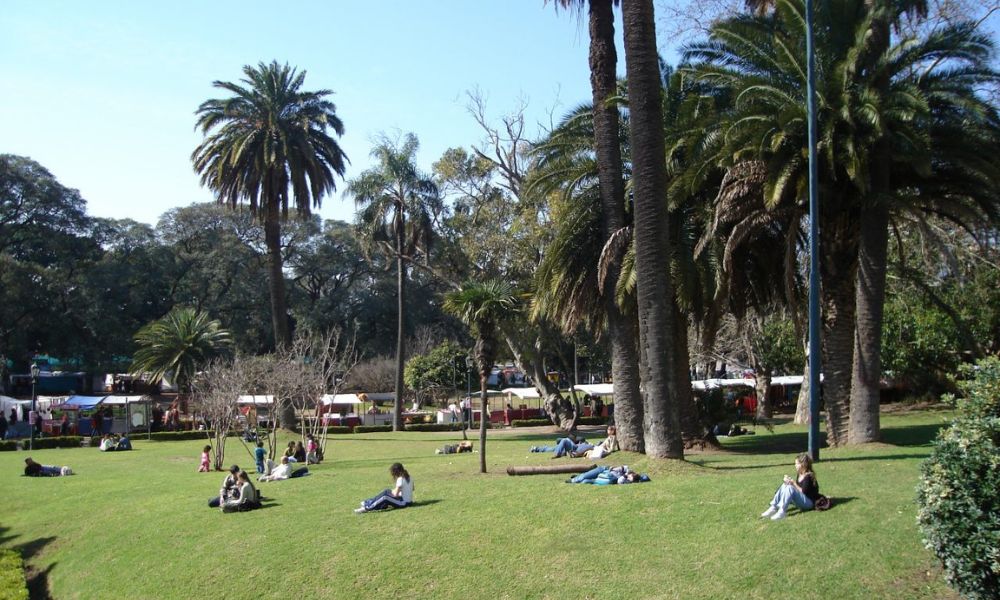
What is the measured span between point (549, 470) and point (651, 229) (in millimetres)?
5339

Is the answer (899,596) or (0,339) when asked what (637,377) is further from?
(0,339)

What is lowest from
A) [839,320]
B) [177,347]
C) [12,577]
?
[12,577]

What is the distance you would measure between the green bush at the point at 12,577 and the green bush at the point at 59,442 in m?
21.6

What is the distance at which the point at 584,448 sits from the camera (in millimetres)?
22672

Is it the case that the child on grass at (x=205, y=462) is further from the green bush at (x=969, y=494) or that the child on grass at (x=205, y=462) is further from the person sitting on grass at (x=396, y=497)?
the green bush at (x=969, y=494)

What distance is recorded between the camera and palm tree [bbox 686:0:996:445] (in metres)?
17.0

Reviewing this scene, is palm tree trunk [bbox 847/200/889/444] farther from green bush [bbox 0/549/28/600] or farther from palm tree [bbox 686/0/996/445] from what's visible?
green bush [bbox 0/549/28/600]

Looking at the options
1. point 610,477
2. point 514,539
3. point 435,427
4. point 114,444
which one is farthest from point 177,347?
point 514,539

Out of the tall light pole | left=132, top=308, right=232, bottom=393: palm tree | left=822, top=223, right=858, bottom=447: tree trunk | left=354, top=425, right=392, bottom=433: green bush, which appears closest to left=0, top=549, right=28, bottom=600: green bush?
the tall light pole

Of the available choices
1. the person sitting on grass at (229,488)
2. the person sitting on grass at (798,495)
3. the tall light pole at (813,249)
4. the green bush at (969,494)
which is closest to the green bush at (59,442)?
Answer: the person sitting on grass at (229,488)

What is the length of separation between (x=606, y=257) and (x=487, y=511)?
24.8 feet

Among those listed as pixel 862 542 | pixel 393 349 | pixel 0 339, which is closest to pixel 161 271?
pixel 0 339

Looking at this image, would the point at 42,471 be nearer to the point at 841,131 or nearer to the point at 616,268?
the point at 616,268

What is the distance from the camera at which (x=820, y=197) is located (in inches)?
739
